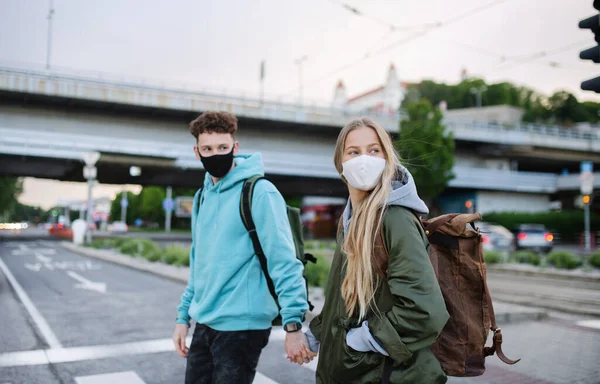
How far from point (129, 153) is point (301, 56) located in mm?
14304

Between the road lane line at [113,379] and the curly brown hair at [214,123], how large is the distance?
3010 millimetres

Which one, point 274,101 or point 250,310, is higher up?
point 274,101

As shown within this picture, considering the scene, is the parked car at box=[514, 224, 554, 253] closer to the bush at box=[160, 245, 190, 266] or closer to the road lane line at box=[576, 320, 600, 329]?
the bush at box=[160, 245, 190, 266]

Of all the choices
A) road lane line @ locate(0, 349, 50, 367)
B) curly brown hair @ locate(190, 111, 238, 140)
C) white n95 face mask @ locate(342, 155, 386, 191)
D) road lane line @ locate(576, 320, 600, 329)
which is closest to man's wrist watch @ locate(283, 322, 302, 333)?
white n95 face mask @ locate(342, 155, 386, 191)

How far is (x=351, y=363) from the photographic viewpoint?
2.03 metres

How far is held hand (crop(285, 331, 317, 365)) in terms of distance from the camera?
2.46m

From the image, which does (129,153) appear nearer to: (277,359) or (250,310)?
(277,359)

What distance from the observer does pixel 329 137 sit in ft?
126

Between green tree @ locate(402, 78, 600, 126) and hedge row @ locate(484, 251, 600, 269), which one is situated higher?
green tree @ locate(402, 78, 600, 126)

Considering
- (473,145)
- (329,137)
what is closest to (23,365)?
(329,137)

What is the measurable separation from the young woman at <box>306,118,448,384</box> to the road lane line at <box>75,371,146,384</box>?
10.9 feet

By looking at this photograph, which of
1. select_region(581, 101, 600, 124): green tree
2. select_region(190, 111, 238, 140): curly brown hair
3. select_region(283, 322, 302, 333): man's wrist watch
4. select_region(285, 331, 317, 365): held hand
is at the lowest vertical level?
select_region(285, 331, 317, 365): held hand

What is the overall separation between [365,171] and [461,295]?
623 mm

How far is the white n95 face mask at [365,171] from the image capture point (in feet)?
7.22
